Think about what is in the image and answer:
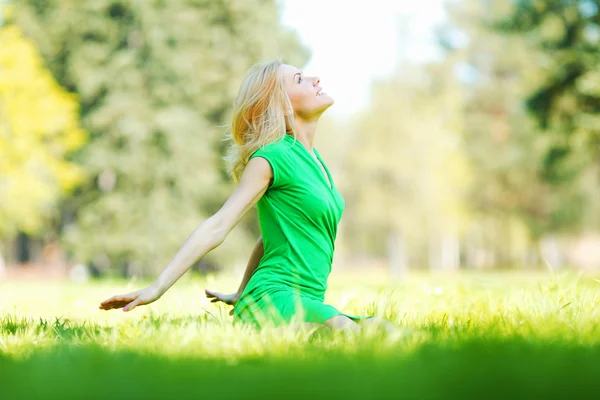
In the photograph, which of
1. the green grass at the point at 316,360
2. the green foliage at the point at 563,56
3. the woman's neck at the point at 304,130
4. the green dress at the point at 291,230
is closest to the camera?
the green grass at the point at 316,360

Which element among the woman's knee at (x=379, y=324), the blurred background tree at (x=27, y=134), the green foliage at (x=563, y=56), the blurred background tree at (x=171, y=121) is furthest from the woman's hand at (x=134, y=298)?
the blurred background tree at (x=27, y=134)

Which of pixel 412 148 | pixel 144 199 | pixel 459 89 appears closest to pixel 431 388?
pixel 144 199

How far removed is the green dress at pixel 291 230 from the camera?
332cm

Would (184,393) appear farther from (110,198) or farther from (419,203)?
(419,203)

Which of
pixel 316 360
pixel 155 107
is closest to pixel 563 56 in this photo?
pixel 155 107

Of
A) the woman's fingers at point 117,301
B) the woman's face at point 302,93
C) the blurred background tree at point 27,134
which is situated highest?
the blurred background tree at point 27,134

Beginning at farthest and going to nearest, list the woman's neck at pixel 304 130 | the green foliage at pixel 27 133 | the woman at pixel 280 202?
the green foliage at pixel 27 133, the woman's neck at pixel 304 130, the woman at pixel 280 202

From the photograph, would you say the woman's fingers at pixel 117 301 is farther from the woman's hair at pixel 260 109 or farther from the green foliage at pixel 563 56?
the green foliage at pixel 563 56

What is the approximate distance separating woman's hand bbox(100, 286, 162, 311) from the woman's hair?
0.95 meters

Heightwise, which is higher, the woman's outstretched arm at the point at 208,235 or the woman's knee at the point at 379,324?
the woman's outstretched arm at the point at 208,235

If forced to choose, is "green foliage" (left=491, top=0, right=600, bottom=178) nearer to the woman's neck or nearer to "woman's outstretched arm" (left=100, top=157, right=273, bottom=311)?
the woman's neck

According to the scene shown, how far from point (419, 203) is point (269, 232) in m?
29.1

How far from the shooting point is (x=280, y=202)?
341 cm

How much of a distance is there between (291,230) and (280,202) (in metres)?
0.14
